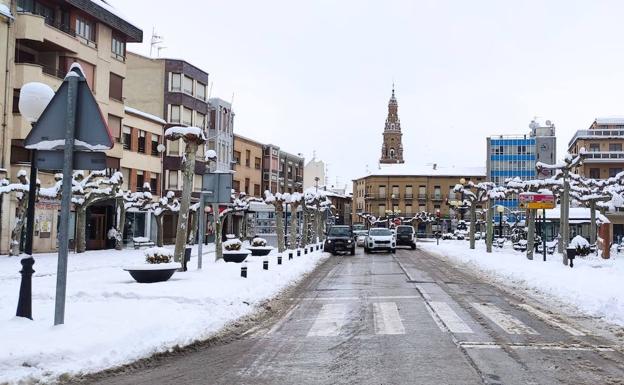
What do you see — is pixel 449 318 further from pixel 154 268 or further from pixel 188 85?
pixel 188 85

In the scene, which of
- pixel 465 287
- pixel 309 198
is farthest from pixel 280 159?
pixel 465 287

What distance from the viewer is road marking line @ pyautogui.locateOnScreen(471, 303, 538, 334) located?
10047mm

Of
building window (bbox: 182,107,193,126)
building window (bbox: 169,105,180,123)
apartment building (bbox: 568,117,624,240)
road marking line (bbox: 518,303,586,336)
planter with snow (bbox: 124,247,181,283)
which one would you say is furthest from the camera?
apartment building (bbox: 568,117,624,240)

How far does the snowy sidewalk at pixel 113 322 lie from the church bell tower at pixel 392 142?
126m

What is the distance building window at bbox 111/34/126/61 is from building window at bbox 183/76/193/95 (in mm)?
11766

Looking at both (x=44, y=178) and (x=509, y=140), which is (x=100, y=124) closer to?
(x=44, y=178)

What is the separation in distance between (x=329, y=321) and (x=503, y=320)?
10.1 ft

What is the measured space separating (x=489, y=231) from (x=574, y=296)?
77.8 feet

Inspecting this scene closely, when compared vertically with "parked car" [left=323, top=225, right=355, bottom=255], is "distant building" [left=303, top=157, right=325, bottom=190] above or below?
above

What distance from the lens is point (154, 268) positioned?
587 inches

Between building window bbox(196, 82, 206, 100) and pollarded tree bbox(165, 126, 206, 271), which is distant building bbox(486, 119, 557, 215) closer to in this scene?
building window bbox(196, 82, 206, 100)

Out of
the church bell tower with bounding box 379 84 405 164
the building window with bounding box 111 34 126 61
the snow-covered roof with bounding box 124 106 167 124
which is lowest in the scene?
the snow-covered roof with bounding box 124 106 167 124

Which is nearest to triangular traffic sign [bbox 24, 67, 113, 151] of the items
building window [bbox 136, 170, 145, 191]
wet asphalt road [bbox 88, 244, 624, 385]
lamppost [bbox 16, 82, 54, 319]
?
lamppost [bbox 16, 82, 54, 319]

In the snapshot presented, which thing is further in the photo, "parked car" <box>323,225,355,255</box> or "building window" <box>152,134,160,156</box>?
"building window" <box>152,134,160,156</box>
